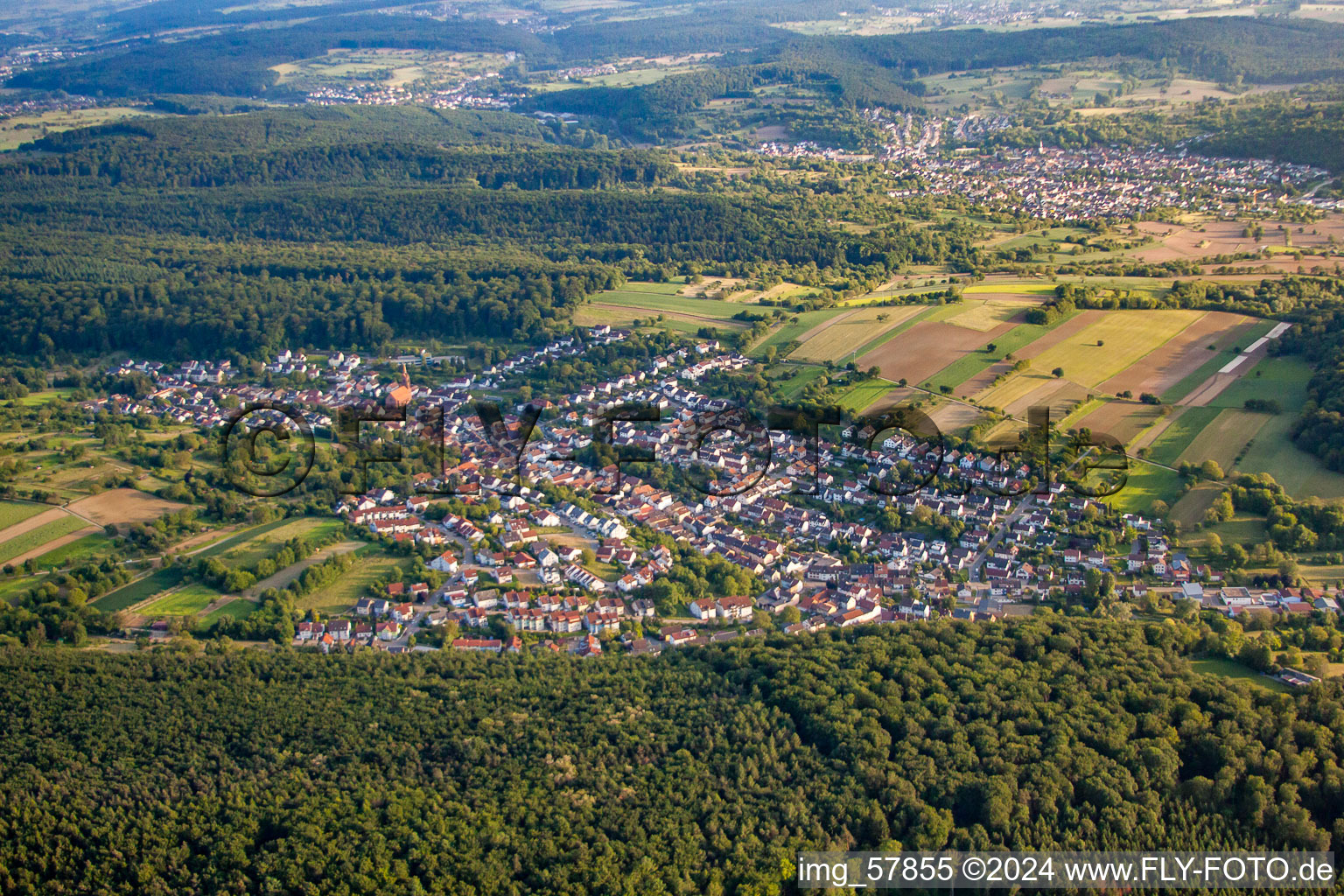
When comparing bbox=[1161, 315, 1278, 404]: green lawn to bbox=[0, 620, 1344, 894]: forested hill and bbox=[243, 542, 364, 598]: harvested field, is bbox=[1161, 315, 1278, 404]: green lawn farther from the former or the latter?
bbox=[243, 542, 364, 598]: harvested field

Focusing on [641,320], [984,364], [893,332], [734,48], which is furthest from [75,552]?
[734,48]

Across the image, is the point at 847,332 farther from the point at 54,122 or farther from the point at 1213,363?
the point at 54,122

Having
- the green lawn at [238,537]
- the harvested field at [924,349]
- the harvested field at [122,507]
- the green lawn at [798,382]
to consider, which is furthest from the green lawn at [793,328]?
the harvested field at [122,507]

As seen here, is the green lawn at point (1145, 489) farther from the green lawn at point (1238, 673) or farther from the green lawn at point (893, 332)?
the green lawn at point (893, 332)

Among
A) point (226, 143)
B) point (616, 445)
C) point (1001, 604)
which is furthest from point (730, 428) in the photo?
point (226, 143)

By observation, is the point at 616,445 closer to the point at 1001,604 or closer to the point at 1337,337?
the point at 1001,604

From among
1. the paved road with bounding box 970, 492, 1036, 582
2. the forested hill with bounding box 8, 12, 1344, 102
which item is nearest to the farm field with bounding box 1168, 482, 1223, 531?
the paved road with bounding box 970, 492, 1036, 582
